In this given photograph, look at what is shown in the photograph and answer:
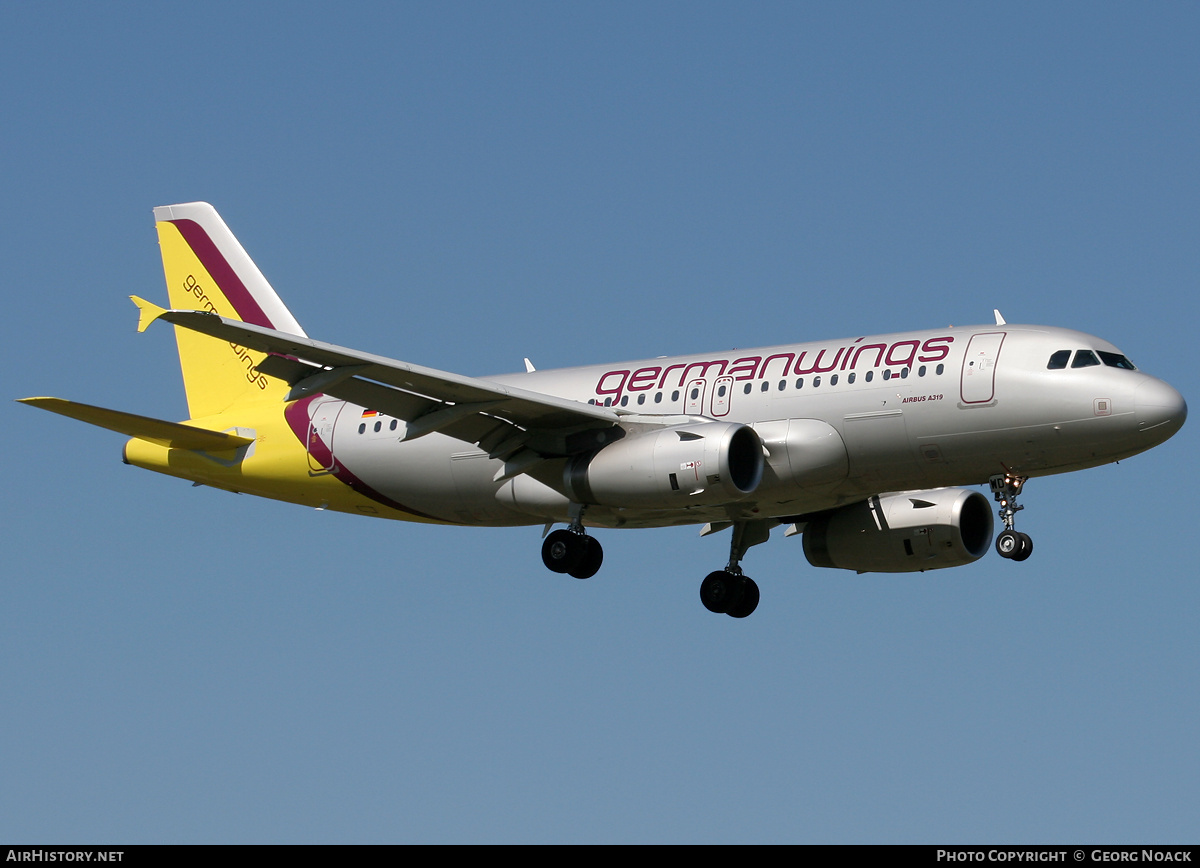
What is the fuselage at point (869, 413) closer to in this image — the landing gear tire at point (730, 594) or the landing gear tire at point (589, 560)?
the landing gear tire at point (589, 560)

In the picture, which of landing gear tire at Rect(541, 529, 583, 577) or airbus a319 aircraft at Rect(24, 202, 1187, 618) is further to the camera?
landing gear tire at Rect(541, 529, 583, 577)

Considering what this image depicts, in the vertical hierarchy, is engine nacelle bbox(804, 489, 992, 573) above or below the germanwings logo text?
below

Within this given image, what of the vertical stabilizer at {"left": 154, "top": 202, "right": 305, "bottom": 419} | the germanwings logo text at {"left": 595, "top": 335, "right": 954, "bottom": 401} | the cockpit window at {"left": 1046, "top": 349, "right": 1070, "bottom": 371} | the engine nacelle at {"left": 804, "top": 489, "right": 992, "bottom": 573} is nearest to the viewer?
the cockpit window at {"left": 1046, "top": 349, "right": 1070, "bottom": 371}

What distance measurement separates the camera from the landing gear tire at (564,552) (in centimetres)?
3850

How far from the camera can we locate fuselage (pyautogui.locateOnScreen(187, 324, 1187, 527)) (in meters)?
35.4

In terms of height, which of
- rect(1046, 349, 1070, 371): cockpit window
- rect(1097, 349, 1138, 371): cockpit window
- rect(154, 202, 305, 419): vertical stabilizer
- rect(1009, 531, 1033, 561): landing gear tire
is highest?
rect(154, 202, 305, 419): vertical stabilizer

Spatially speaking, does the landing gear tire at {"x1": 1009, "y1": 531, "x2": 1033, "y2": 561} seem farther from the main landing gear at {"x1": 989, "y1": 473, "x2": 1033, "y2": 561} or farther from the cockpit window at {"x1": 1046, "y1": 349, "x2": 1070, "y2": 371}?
the cockpit window at {"x1": 1046, "y1": 349, "x2": 1070, "y2": 371}

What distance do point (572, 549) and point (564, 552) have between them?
206 millimetres

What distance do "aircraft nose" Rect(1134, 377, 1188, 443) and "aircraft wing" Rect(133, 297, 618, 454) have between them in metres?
10.4

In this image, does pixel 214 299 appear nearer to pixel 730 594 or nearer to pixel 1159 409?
pixel 730 594

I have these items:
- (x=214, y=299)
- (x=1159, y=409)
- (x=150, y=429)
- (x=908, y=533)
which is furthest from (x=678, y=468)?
(x=214, y=299)

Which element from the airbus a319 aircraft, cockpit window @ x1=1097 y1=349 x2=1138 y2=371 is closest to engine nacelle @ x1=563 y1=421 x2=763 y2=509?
the airbus a319 aircraft
